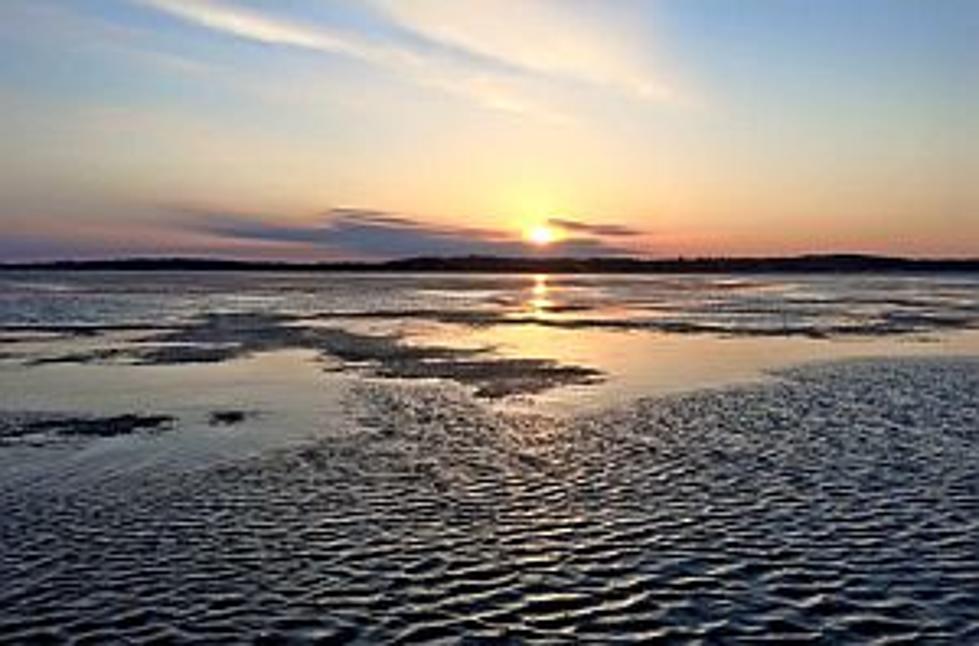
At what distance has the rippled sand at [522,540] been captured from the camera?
36.7ft

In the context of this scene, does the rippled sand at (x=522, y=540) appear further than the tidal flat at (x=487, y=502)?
No

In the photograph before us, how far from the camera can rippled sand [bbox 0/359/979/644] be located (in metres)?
11.2

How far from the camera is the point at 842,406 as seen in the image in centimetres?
2680

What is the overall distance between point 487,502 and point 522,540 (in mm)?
2204

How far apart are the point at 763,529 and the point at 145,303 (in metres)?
77.3

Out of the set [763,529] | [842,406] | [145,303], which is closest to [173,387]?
[842,406]

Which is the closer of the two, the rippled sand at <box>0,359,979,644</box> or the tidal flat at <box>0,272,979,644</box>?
the rippled sand at <box>0,359,979,644</box>

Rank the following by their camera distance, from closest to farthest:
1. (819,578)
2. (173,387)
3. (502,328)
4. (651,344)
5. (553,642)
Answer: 1. (553,642)
2. (819,578)
3. (173,387)
4. (651,344)
5. (502,328)

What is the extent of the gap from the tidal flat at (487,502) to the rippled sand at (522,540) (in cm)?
5

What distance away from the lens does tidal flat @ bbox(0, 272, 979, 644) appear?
448 inches

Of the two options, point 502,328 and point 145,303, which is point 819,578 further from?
point 145,303

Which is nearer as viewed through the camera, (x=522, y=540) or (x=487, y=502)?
(x=522, y=540)

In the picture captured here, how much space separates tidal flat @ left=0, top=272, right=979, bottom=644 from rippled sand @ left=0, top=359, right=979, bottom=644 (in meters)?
0.05

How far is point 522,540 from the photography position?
1434 cm
